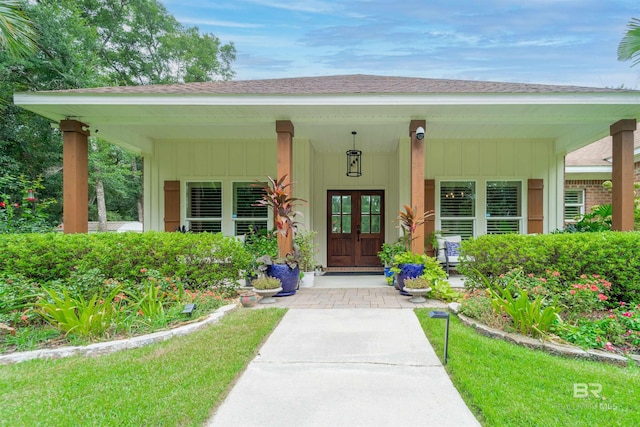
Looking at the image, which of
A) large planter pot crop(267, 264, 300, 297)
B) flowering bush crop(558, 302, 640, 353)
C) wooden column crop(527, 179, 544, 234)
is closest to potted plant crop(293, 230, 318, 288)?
large planter pot crop(267, 264, 300, 297)

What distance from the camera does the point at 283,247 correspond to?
5367mm

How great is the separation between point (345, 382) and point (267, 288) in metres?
2.32

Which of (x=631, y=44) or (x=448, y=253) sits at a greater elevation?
(x=631, y=44)

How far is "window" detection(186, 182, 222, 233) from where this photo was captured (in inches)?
A: 297

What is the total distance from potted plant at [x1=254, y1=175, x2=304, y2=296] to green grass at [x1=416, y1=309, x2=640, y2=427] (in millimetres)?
2461

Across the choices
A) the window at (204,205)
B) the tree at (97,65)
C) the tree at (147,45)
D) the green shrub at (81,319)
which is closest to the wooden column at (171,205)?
the window at (204,205)

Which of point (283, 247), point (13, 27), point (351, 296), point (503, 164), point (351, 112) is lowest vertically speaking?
point (351, 296)

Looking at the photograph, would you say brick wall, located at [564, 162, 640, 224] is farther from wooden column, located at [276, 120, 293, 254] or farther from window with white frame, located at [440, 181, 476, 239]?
wooden column, located at [276, 120, 293, 254]

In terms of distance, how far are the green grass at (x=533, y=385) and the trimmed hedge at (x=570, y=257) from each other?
149cm

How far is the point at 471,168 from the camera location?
24.2 ft

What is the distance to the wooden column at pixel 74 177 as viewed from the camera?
207 inches

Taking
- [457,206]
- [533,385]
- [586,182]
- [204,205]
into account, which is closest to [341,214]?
[457,206]

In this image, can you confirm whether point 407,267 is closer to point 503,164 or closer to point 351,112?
point 351,112

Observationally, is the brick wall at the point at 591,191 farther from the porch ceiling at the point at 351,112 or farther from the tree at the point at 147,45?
the tree at the point at 147,45
